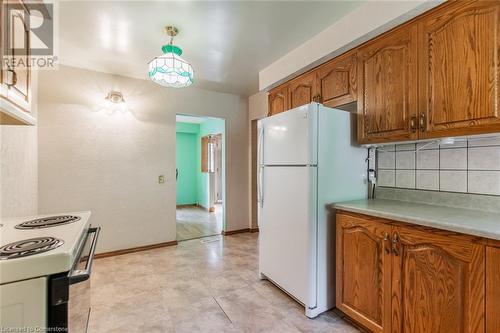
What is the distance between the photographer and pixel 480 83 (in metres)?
1.31

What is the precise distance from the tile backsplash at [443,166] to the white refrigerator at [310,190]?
0.23m

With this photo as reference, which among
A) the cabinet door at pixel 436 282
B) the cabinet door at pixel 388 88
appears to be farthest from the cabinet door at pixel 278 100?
the cabinet door at pixel 436 282

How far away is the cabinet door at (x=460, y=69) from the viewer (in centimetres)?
127

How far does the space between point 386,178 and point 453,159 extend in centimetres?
52

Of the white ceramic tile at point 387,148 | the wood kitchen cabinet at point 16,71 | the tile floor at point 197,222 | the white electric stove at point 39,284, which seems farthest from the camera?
the tile floor at point 197,222

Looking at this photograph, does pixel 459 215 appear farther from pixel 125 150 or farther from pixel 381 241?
pixel 125 150

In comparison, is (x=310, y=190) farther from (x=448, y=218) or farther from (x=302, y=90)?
(x=302, y=90)

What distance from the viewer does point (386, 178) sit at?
213 cm

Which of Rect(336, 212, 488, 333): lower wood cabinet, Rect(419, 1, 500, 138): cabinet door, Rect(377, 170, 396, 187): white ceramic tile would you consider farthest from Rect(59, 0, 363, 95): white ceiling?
Rect(336, 212, 488, 333): lower wood cabinet

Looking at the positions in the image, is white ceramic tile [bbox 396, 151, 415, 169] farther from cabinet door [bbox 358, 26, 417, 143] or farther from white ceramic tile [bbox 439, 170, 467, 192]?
cabinet door [bbox 358, 26, 417, 143]

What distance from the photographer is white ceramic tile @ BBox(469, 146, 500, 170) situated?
4.95 ft

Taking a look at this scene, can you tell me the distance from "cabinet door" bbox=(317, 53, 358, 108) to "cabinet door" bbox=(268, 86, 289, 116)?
0.53 m

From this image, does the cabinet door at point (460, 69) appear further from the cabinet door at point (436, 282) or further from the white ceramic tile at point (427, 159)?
the cabinet door at point (436, 282)

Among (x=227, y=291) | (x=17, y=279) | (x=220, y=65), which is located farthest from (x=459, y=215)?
(x=220, y=65)
